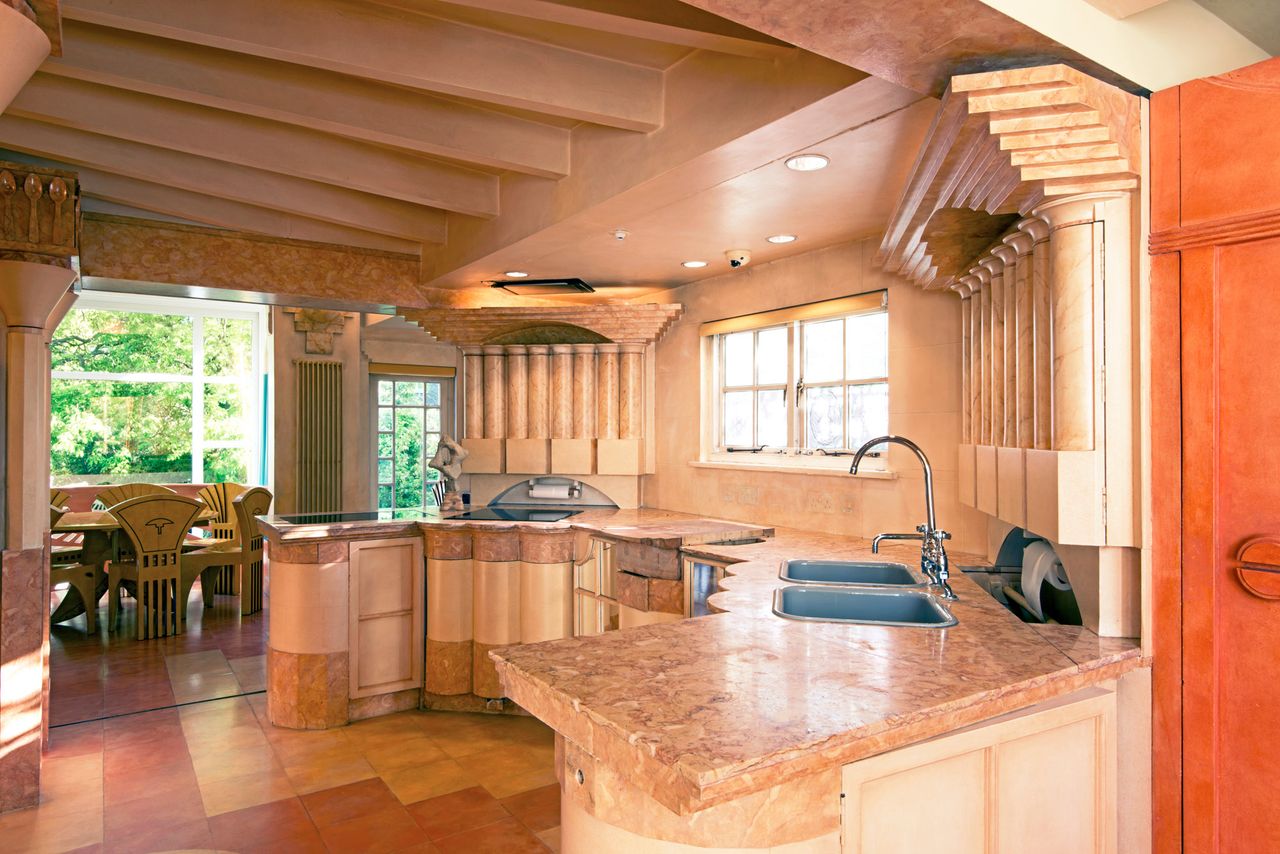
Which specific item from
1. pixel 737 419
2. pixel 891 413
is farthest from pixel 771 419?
pixel 891 413

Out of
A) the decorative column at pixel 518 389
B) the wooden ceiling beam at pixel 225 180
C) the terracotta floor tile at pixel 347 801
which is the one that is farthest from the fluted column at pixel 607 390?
the terracotta floor tile at pixel 347 801

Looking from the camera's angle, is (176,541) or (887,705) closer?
(887,705)

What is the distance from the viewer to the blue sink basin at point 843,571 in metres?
2.84

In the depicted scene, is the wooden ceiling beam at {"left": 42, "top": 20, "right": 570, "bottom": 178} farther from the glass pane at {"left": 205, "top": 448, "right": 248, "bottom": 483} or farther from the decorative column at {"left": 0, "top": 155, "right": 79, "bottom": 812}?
the glass pane at {"left": 205, "top": 448, "right": 248, "bottom": 483}

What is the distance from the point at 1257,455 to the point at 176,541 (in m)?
6.30

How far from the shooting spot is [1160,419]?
1.77 meters

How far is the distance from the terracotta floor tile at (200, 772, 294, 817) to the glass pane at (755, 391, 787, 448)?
2873 mm

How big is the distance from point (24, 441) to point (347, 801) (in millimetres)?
1887

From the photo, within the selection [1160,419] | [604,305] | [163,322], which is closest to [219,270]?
[604,305]

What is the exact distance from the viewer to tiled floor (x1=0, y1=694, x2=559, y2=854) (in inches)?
112

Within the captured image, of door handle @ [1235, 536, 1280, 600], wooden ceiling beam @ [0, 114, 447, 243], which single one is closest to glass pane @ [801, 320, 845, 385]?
wooden ceiling beam @ [0, 114, 447, 243]

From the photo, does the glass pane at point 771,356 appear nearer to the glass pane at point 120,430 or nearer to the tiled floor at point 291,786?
the tiled floor at point 291,786

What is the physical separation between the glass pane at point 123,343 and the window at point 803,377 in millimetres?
8071

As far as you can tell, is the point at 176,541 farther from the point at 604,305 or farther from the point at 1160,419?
the point at 1160,419
